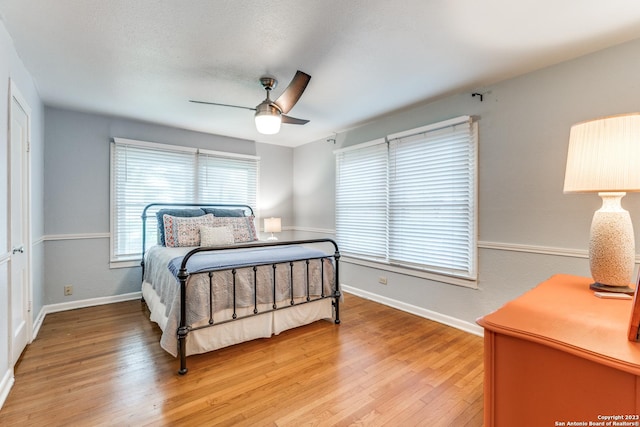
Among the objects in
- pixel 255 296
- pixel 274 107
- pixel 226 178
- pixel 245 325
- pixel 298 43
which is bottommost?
pixel 245 325

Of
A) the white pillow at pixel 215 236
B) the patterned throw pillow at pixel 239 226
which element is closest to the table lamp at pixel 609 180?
the white pillow at pixel 215 236

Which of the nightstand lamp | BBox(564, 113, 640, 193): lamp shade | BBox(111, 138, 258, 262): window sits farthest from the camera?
the nightstand lamp

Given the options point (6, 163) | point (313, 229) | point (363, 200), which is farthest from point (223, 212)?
point (6, 163)

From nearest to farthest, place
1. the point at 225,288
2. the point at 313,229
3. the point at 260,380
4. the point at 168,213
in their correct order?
the point at 260,380 → the point at 225,288 → the point at 168,213 → the point at 313,229

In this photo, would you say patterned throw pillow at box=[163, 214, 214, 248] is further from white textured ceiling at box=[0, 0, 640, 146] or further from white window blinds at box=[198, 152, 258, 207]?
white textured ceiling at box=[0, 0, 640, 146]

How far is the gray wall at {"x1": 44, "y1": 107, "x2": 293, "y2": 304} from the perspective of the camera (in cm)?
339

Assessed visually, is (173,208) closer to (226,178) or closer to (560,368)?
(226,178)

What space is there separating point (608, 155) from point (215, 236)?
350 centimetres

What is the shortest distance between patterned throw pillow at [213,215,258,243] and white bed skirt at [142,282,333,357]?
1.12 m

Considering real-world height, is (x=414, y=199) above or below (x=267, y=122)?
below

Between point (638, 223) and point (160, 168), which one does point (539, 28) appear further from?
point (160, 168)

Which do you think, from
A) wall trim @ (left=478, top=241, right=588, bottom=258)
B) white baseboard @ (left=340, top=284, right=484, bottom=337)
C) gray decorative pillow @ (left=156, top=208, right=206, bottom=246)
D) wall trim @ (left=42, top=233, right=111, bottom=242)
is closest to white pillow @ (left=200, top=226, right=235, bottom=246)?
gray decorative pillow @ (left=156, top=208, right=206, bottom=246)

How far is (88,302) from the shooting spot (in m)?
3.58

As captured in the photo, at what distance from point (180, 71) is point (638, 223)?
12.2 ft
